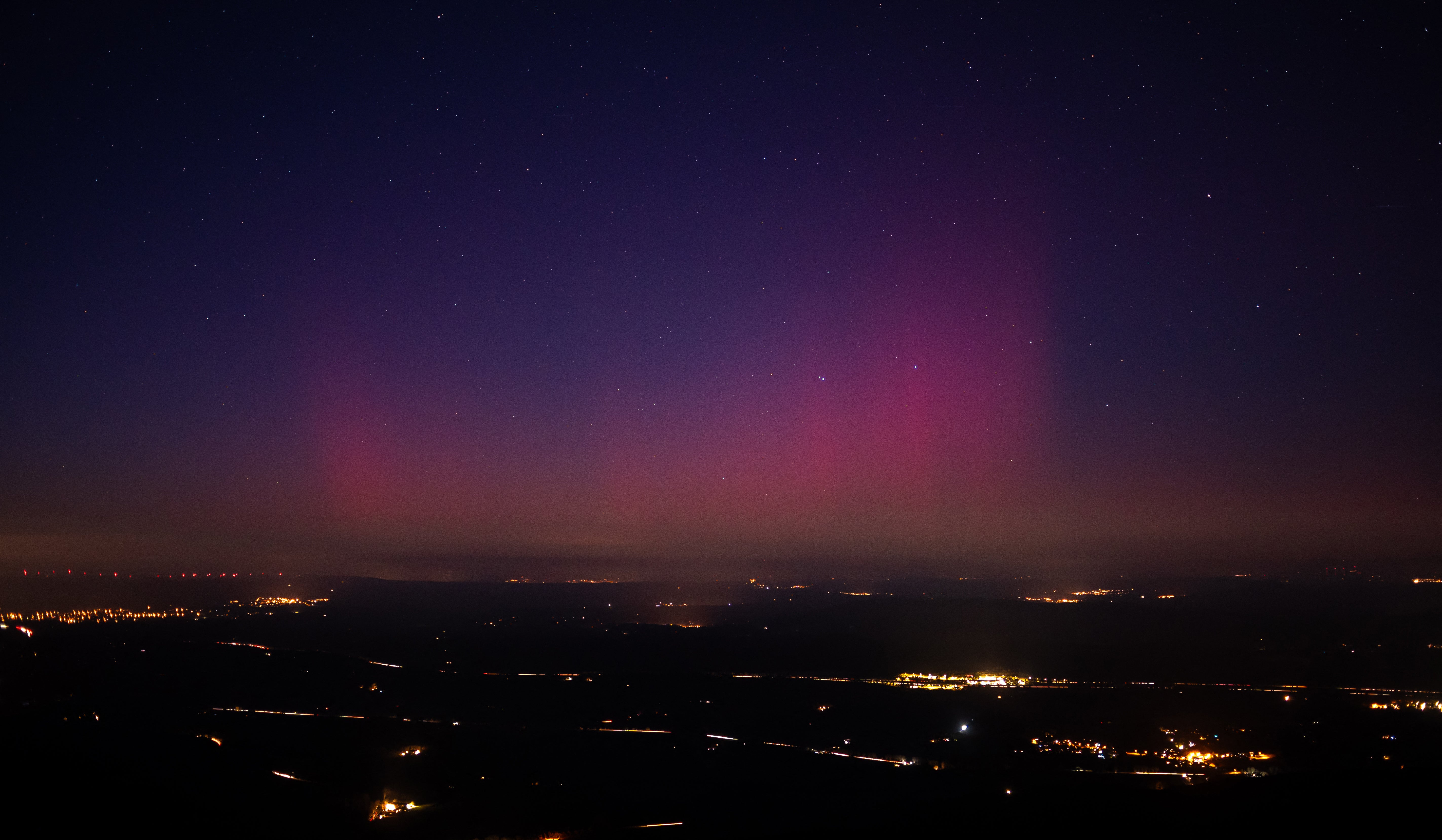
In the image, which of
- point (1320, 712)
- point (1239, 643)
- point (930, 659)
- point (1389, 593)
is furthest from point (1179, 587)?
point (1320, 712)

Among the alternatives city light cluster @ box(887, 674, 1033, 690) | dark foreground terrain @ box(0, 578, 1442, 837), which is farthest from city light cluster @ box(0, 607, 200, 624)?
city light cluster @ box(887, 674, 1033, 690)

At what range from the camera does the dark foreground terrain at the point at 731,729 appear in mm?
29391

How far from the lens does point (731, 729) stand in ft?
175

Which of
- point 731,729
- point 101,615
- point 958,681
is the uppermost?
point 731,729

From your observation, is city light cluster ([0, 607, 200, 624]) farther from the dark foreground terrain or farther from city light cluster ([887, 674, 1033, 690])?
city light cluster ([887, 674, 1033, 690])

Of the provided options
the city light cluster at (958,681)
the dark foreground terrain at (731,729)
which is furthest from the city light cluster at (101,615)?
the city light cluster at (958,681)

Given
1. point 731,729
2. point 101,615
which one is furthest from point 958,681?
point 101,615

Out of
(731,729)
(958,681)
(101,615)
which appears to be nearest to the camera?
(731,729)

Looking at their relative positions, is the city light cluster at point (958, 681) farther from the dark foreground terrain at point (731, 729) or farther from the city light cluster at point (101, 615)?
the city light cluster at point (101, 615)

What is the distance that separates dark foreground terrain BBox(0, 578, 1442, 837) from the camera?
29.4 meters

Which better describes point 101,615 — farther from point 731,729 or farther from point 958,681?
point 958,681

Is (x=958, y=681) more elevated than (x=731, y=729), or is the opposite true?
(x=731, y=729)

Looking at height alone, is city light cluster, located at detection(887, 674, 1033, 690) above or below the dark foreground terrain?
below

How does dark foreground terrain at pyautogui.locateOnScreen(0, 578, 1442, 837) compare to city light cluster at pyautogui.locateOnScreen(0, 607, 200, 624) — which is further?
city light cluster at pyautogui.locateOnScreen(0, 607, 200, 624)
